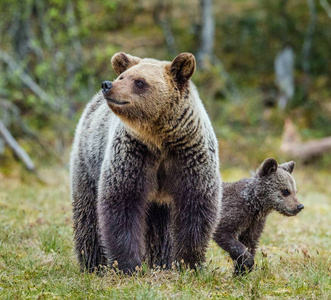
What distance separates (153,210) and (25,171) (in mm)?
8081

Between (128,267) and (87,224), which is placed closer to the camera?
(128,267)

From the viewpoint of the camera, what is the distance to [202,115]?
5.81 meters

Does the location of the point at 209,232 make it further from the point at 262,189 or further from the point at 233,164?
the point at 233,164

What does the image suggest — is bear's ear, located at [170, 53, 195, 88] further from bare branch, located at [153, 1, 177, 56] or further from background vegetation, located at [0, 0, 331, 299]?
bare branch, located at [153, 1, 177, 56]

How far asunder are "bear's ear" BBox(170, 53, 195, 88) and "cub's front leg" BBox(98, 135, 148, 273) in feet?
2.65

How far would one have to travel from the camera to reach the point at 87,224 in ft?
21.8

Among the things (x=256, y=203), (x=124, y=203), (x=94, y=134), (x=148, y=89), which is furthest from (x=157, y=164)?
(x=256, y=203)

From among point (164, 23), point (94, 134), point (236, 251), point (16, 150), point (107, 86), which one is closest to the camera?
point (107, 86)

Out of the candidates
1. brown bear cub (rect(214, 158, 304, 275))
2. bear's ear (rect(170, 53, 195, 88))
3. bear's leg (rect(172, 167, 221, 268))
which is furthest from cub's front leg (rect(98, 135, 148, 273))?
brown bear cub (rect(214, 158, 304, 275))

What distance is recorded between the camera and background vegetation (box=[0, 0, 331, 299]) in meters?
5.50

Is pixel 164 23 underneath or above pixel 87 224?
above

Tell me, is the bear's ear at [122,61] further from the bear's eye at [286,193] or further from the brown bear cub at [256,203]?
the bear's eye at [286,193]

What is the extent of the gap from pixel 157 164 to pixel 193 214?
639mm

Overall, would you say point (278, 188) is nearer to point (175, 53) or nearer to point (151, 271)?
point (151, 271)
